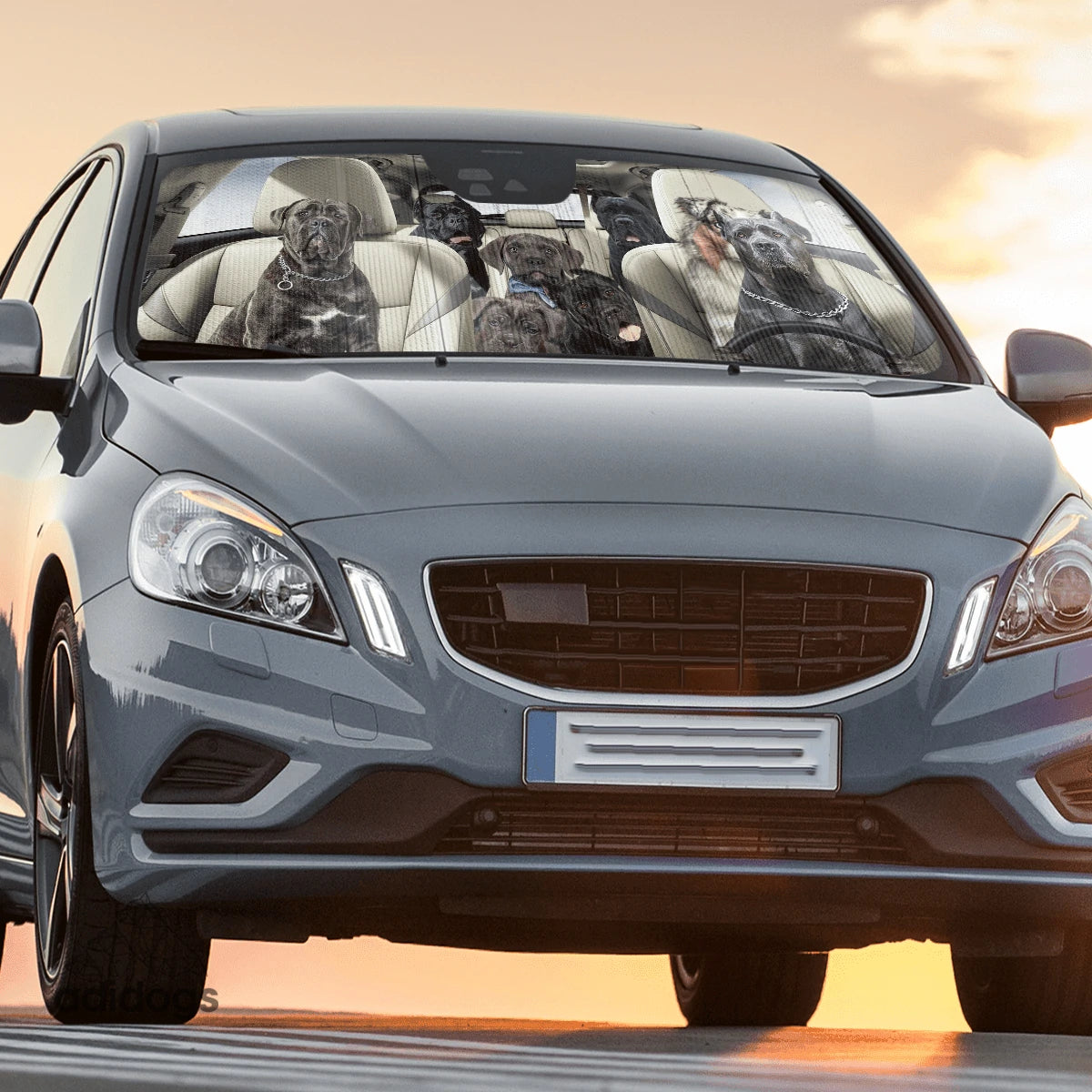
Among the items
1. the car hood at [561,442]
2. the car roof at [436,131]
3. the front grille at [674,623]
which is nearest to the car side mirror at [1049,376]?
the car hood at [561,442]

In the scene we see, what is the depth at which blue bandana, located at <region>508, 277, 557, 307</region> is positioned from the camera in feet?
21.1

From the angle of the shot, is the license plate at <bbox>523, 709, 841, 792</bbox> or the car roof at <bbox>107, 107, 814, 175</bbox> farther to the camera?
the car roof at <bbox>107, 107, 814, 175</bbox>

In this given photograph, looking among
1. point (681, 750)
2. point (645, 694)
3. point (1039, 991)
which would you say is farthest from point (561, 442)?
point (1039, 991)

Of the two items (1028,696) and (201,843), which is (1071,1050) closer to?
(1028,696)

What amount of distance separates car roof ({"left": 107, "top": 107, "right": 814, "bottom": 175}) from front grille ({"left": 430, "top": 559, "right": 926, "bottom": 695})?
223 cm

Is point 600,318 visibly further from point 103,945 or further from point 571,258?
point 103,945

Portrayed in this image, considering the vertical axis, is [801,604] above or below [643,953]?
above

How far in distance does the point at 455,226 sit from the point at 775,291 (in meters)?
0.80

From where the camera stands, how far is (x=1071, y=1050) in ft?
17.2

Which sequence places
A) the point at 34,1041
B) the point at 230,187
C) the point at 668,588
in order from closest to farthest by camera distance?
1. the point at 34,1041
2. the point at 668,588
3. the point at 230,187

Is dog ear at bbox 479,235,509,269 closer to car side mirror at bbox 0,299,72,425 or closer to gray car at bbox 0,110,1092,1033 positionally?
gray car at bbox 0,110,1092,1033

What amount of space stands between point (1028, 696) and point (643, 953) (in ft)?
3.06

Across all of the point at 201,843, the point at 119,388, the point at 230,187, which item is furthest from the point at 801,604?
the point at 230,187

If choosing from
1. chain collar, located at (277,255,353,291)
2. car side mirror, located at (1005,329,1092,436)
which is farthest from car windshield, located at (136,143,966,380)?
car side mirror, located at (1005,329,1092,436)
